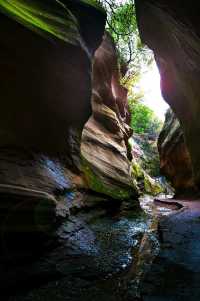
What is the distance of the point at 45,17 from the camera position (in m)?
6.98

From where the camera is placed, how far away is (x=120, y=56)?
1973 cm

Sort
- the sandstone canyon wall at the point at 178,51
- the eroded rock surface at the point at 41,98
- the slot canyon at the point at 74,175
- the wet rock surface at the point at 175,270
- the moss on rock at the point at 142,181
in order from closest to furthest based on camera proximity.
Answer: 1. the wet rock surface at the point at 175,270
2. the slot canyon at the point at 74,175
3. the eroded rock surface at the point at 41,98
4. the sandstone canyon wall at the point at 178,51
5. the moss on rock at the point at 142,181

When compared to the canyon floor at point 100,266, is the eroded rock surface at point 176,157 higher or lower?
higher

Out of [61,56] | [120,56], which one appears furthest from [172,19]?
[120,56]

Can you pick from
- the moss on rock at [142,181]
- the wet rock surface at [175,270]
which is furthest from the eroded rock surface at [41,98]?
the moss on rock at [142,181]

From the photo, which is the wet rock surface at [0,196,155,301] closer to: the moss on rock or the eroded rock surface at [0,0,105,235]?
the eroded rock surface at [0,0,105,235]

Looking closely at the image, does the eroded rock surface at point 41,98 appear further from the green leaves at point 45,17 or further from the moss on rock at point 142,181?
the moss on rock at point 142,181

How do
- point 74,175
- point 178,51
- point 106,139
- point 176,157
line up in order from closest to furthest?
point 74,175 < point 178,51 < point 106,139 < point 176,157

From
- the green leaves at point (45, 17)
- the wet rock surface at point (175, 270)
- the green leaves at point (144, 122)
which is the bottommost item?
the wet rock surface at point (175, 270)

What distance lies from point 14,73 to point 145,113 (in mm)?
31135

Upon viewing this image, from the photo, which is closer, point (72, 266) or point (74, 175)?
point (72, 266)

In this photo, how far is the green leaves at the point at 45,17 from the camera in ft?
19.0

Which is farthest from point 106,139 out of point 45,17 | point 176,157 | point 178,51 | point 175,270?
point 176,157

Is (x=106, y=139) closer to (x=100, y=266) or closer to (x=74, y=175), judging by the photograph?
(x=74, y=175)
